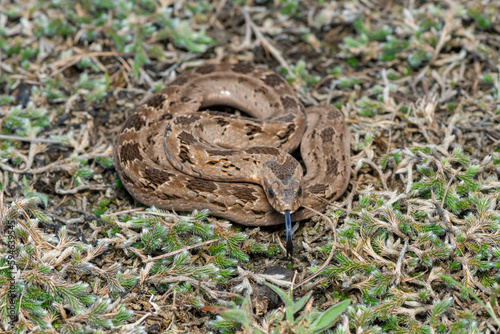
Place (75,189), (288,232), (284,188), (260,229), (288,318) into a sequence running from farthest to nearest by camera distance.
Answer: (75,189), (260,229), (284,188), (288,232), (288,318)

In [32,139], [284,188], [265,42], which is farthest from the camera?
[265,42]

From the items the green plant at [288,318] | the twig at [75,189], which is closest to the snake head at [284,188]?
the green plant at [288,318]

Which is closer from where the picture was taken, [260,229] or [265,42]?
[260,229]

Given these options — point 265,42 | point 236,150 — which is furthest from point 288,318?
point 265,42

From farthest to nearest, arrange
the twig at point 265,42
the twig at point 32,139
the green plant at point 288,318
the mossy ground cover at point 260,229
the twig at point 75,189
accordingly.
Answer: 1. the twig at point 265,42
2. the twig at point 32,139
3. the twig at point 75,189
4. the mossy ground cover at point 260,229
5. the green plant at point 288,318

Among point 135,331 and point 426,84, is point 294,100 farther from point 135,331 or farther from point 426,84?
point 135,331

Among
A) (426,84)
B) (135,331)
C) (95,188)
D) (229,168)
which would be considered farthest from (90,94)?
(426,84)

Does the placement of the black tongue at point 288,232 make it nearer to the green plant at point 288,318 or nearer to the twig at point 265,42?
the green plant at point 288,318

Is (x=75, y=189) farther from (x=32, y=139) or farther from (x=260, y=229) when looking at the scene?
(x=260, y=229)
